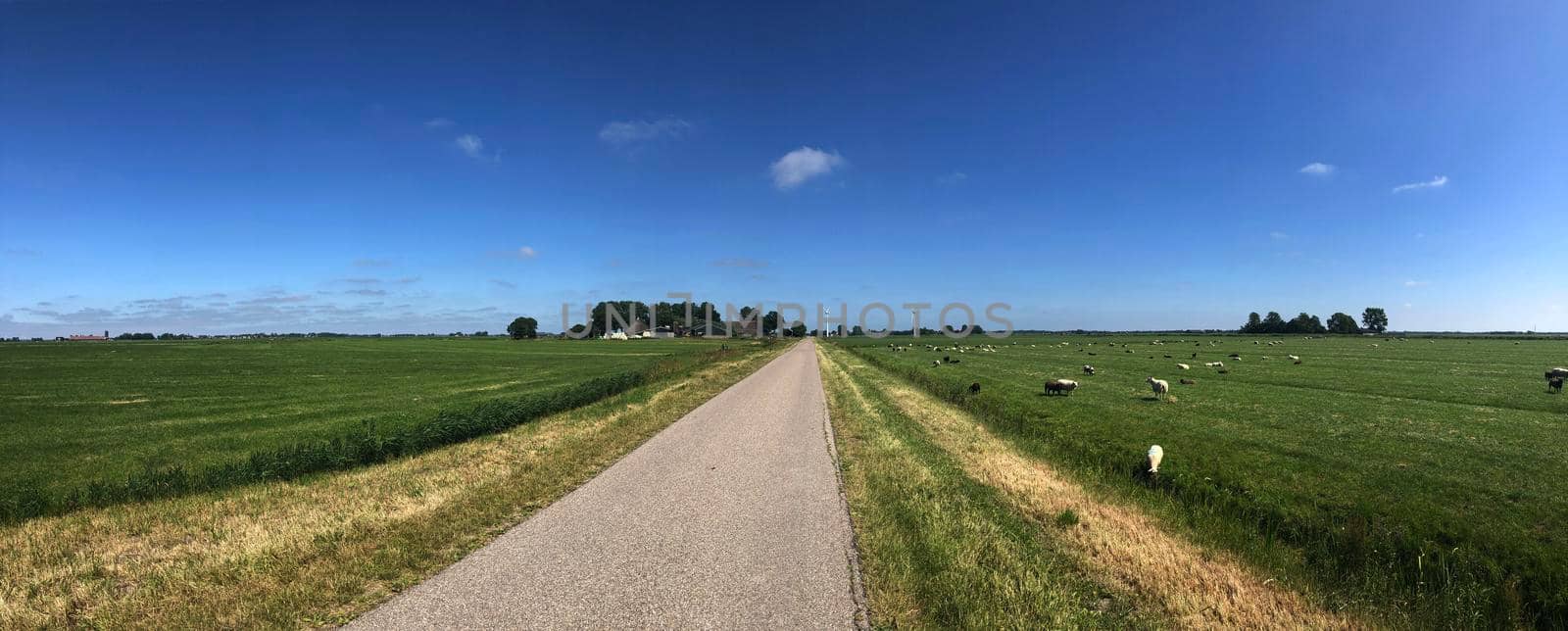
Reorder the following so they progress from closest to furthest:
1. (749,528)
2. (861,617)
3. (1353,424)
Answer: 1. (861,617)
2. (749,528)
3. (1353,424)

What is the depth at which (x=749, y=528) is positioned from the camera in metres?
7.79

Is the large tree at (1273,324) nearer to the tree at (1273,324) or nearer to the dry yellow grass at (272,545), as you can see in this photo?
the tree at (1273,324)

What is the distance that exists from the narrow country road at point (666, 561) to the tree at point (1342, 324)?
795 ft

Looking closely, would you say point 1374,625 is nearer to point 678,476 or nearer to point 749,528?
point 749,528

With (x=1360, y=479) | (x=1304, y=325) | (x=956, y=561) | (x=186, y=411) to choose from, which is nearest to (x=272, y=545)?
(x=956, y=561)

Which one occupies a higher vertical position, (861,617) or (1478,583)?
(861,617)

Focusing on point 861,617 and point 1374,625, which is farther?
point 1374,625

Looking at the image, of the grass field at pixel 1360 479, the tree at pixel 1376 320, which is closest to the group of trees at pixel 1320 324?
the tree at pixel 1376 320

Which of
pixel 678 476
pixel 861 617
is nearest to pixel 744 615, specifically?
pixel 861 617

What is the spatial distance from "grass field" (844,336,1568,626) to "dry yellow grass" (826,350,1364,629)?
0.70m

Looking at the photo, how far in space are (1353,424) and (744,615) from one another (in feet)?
65.7

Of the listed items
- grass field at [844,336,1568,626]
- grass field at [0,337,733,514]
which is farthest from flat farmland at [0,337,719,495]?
grass field at [844,336,1568,626]

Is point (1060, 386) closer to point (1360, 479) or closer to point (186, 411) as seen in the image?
point (1360, 479)

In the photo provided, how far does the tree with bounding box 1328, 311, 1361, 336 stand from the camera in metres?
183
